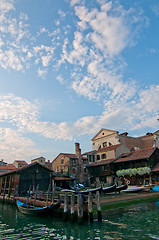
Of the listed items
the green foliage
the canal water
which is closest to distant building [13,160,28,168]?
the green foliage

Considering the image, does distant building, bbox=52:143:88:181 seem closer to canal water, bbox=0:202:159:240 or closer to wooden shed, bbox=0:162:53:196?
wooden shed, bbox=0:162:53:196

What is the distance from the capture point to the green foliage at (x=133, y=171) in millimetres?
26922

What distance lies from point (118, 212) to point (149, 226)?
14.0 ft

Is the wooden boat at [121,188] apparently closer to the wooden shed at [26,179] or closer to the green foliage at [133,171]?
the green foliage at [133,171]

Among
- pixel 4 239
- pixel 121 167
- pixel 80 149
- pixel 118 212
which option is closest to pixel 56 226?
pixel 4 239

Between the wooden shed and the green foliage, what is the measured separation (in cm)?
1236

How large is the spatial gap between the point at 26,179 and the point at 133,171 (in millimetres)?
16953

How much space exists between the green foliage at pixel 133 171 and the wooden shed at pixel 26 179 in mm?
12361

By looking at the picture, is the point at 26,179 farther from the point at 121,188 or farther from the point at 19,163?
the point at 19,163

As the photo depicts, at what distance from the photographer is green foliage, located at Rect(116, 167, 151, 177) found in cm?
2692

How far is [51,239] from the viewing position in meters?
8.45

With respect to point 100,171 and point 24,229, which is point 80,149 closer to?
point 100,171

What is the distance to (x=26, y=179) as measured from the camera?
24375mm

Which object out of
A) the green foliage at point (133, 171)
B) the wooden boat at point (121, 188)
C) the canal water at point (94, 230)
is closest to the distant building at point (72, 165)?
the green foliage at point (133, 171)
